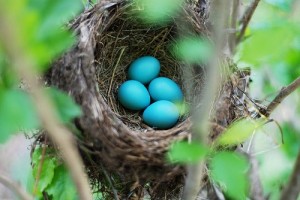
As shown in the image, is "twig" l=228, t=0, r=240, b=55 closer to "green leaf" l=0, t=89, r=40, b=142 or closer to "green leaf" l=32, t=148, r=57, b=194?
"green leaf" l=32, t=148, r=57, b=194

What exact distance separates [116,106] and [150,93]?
0.10 m

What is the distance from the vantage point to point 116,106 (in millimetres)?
1518

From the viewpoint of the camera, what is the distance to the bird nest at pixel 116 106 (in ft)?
3.59

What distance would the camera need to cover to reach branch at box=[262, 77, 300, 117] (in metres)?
1.20


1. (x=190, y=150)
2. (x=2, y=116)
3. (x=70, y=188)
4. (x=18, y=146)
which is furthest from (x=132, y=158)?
(x=18, y=146)

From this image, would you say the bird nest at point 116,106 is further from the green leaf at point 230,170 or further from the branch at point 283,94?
the green leaf at point 230,170

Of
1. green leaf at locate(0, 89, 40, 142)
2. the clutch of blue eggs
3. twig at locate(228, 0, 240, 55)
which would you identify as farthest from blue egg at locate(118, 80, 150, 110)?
green leaf at locate(0, 89, 40, 142)

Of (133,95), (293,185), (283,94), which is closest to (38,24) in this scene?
(293,185)

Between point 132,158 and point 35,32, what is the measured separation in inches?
24.7

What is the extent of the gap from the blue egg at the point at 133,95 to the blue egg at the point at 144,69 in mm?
28

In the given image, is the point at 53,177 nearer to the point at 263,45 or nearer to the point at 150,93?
the point at 150,93

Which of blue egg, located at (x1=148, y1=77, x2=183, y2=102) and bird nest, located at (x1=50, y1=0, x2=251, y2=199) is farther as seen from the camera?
blue egg, located at (x1=148, y1=77, x2=183, y2=102)

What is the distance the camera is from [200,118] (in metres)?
0.67

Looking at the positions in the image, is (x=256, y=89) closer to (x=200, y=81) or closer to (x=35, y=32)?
(x=200, y=81)
